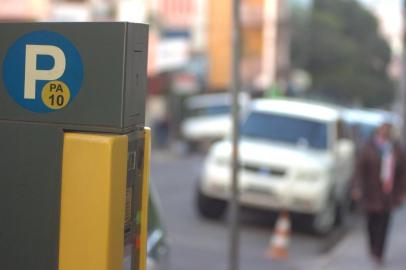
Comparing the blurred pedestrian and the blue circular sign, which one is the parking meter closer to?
the blue circular sign

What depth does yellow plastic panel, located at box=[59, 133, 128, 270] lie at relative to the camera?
313 cm

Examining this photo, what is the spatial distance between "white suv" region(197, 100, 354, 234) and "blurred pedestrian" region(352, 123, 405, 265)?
348cm

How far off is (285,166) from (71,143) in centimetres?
1070

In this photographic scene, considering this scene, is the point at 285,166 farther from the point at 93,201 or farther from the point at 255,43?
the point at 255,43

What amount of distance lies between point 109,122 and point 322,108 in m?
12.6

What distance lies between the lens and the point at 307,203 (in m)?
13.6

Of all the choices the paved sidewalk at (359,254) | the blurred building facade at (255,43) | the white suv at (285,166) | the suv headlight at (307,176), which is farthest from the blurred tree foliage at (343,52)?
the paved sidewalk at (359,254)

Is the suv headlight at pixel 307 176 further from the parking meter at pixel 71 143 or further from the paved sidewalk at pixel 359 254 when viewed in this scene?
the parking meter at pixel 71 143

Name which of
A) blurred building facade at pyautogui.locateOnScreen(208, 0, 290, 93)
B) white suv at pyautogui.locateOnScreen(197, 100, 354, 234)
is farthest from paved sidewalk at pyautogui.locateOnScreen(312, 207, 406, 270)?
blurred building facade at pyautogui.locateOnScreen(208, 0, 290, 93)

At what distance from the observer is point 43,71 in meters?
3.28

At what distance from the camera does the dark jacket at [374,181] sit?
32.2ft

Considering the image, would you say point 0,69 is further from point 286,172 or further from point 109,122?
point 286,172

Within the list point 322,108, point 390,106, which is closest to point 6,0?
point 322,108

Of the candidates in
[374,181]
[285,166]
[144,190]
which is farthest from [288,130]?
[144,190]
